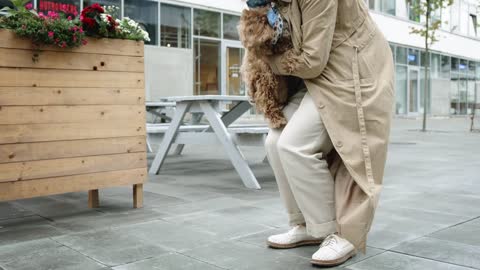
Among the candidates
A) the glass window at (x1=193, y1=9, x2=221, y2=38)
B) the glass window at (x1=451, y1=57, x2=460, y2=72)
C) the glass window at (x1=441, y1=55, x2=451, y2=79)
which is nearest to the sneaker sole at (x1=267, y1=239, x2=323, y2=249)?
the glass window at (x1=193, y1=9, x2=221, y2=38)

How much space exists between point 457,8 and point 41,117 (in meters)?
31.2

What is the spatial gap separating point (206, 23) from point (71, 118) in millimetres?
13606

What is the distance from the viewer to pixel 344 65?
2541 millimetres

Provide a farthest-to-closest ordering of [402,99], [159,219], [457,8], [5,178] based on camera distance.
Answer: [457,8] → [402,99] → [159,219] → [5,178]

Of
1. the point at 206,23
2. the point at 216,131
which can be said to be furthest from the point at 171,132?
the point at 206,23

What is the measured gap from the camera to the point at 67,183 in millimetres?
3471

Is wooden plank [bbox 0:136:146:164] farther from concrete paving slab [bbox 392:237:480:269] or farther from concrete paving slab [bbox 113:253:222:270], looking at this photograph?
concrete paving slab [bbox 392:237:480:269]

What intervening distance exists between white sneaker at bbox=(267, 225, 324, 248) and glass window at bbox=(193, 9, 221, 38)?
1406cm

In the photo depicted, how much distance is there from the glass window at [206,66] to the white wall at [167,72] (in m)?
0.36

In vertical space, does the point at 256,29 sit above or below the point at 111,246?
above

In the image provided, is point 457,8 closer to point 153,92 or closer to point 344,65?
point 153,92

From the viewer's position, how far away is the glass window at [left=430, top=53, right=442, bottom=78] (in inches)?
1120

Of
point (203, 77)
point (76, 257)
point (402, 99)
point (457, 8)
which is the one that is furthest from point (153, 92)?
point (457, 8)

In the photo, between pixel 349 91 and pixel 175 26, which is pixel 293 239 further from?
pixel 175 26
